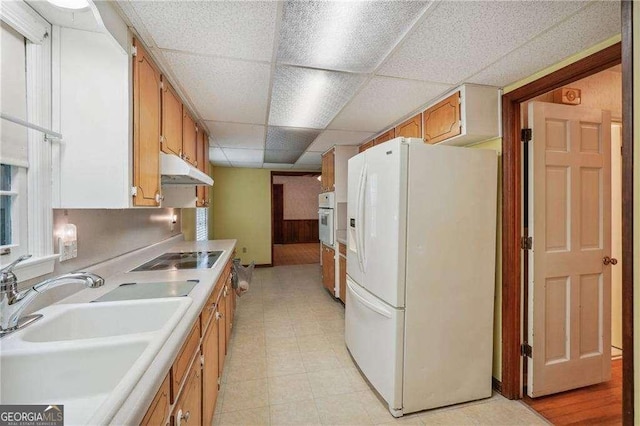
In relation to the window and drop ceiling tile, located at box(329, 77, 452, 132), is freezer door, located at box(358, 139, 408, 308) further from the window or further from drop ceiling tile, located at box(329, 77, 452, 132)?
the window

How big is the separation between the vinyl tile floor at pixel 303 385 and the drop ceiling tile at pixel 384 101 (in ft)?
7.28

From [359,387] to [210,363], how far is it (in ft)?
3.74

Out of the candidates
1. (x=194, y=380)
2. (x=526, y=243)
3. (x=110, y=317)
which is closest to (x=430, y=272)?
(x=526, y=243)

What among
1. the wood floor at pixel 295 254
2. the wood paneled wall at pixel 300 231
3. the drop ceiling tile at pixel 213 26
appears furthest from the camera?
the wood paneled wall at pixel 300 231

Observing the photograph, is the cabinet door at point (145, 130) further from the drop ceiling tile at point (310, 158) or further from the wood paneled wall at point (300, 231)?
the wood paneled wall at point (300, 231)

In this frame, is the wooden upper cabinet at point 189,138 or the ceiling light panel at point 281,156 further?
the ceiling light panel at point 281,156

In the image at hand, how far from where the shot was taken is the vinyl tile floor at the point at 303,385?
178 cm

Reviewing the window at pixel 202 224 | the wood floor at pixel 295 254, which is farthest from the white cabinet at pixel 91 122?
the wood floor at pixel 295 254

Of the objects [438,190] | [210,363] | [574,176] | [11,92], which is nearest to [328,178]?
[438,190]

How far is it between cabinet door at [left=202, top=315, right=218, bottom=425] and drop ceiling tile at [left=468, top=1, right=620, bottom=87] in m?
2.31

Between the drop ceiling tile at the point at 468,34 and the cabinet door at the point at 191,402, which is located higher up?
the drop ceiling tile at the point at 468,34

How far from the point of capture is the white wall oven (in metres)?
4.04

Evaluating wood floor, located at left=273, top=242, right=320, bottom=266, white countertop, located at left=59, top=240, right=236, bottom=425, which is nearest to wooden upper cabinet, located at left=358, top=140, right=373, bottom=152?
white countertop, located at left=59, top=240, right=236, bottom=425

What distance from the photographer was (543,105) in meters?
1.95
